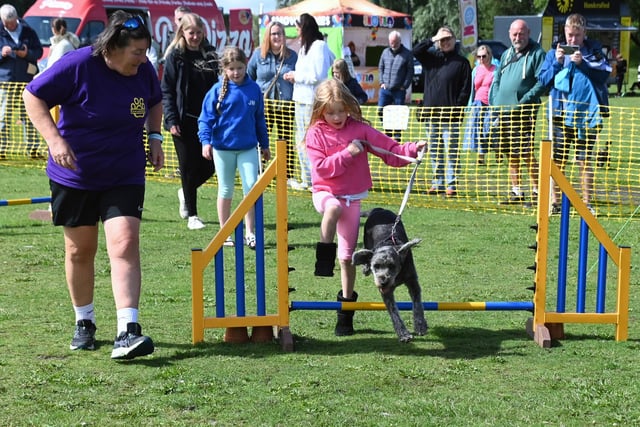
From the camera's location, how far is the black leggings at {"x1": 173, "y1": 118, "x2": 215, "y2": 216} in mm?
9461

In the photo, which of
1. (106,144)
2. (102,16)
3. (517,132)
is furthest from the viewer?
(102,16)

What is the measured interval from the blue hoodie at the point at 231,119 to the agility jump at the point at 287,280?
2.92m

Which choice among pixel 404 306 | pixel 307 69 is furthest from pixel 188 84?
pixel 404 306

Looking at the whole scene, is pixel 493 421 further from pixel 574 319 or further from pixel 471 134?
pixel 471 134

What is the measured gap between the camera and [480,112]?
477 inches

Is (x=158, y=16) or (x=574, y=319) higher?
(x=158, y=16)

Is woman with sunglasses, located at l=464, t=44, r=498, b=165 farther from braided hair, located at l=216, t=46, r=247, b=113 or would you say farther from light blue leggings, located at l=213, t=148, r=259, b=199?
braided hair, located at l=216, t=46, r=247, b=113

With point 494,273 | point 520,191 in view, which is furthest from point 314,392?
point 520,191

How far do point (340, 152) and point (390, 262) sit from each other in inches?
31.0

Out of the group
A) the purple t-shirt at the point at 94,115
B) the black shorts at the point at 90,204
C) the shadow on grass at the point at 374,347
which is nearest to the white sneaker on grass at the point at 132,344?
the shadow on grass at the point at 374,347

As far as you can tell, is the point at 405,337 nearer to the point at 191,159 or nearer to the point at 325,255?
the point at 325,255

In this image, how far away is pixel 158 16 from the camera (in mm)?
27719

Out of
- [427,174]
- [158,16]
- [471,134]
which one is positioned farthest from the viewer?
[158,16]

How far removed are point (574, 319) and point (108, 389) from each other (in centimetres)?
270
